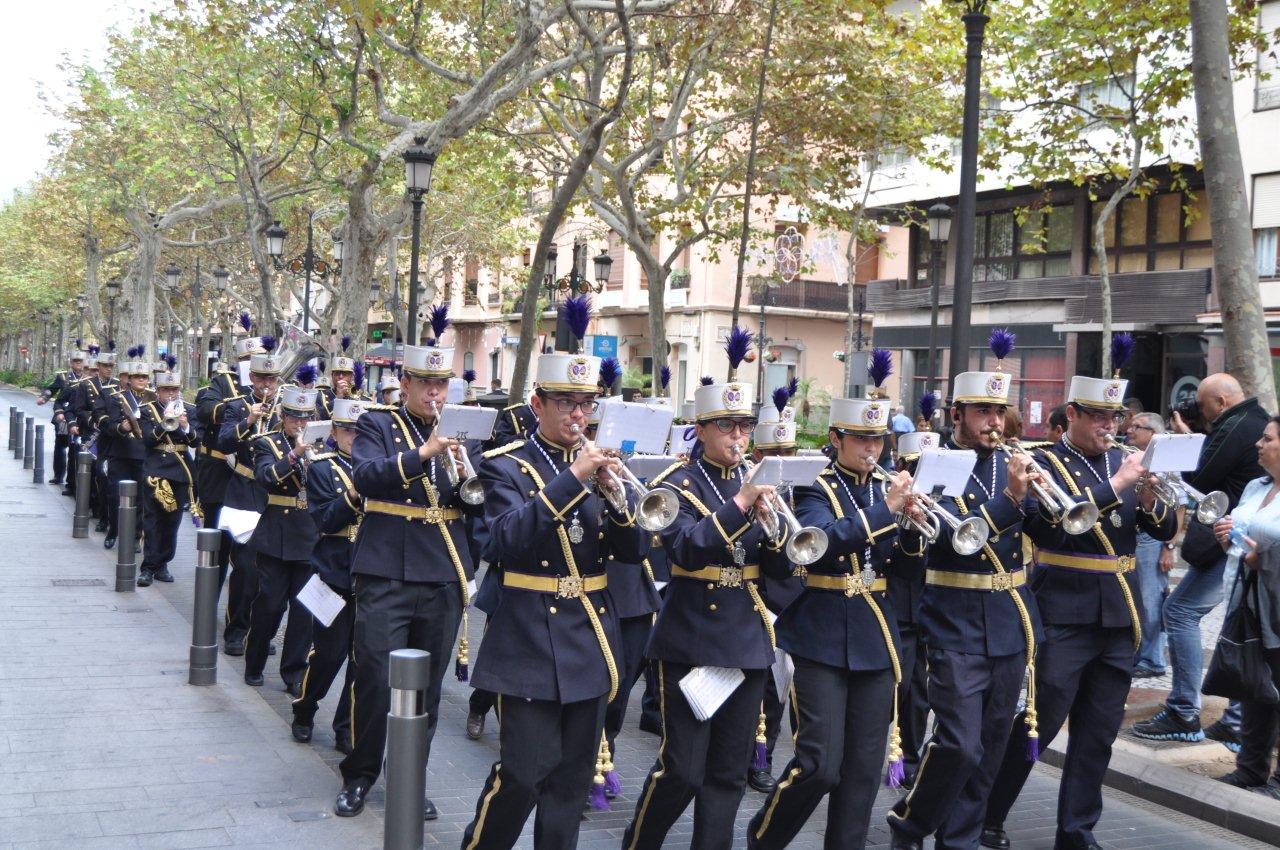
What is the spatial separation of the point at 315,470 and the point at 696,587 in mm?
3333

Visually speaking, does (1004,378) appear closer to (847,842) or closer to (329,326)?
(847,842)

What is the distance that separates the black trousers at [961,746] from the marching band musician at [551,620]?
5.68 ft

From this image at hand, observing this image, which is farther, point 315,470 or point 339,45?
point 339,45

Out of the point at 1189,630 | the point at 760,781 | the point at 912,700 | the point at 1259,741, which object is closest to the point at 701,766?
the point at 760,781

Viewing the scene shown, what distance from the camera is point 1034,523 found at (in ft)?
23.3

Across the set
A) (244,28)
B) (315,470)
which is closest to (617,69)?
(244,28)

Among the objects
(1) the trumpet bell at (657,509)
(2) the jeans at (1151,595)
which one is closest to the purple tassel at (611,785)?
(1) the trumpet bell at (657,509)

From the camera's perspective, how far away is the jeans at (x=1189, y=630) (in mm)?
8781

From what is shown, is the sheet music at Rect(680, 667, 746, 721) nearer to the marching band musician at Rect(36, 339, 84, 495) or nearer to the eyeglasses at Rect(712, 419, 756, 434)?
the eyeglasses at Rect(712, 419, 756, 434)

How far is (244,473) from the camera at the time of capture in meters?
11.3

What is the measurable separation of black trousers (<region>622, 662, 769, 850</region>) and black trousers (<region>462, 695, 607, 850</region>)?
367mm

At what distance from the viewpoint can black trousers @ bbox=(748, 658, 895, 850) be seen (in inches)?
233

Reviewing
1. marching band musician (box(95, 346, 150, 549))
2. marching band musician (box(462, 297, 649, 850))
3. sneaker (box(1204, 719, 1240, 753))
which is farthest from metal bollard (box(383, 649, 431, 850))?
marching band musician (box(95, 346, 150, 549))

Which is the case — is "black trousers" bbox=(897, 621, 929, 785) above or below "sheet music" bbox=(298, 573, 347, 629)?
below
